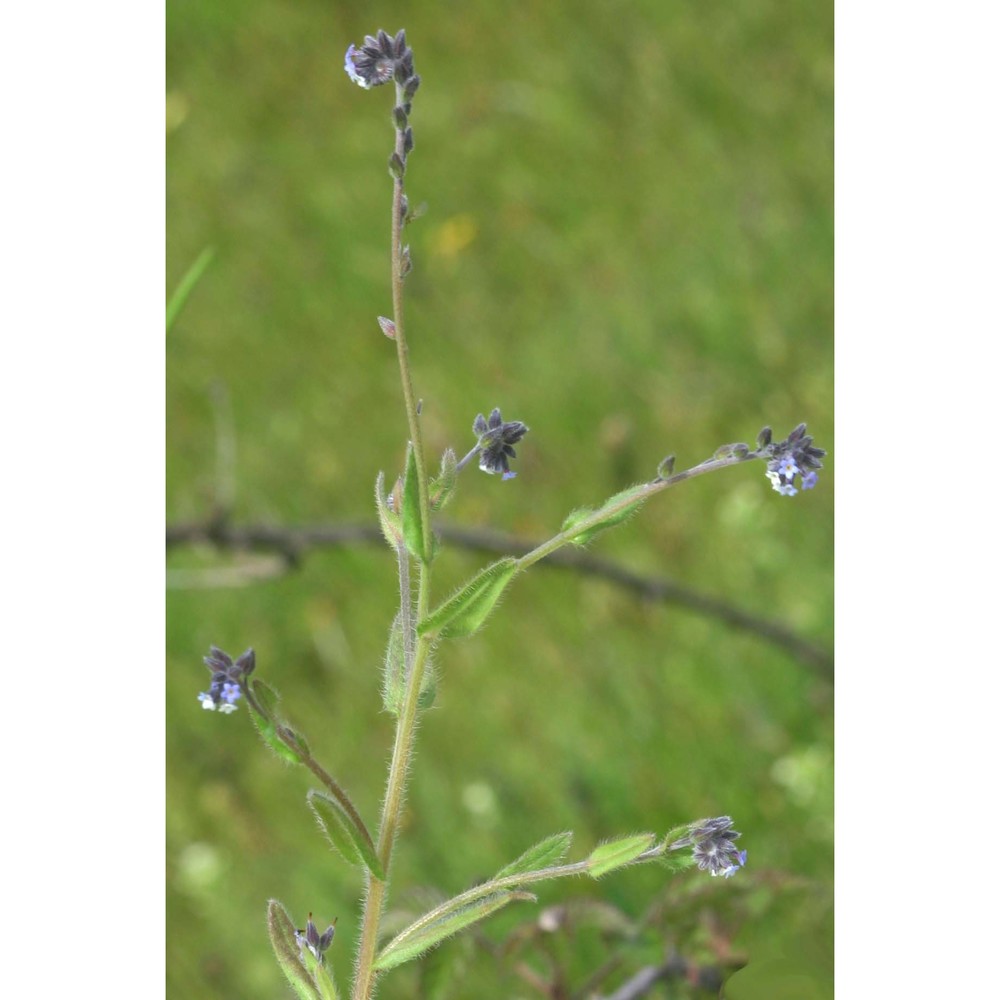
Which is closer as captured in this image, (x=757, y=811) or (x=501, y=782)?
(x=757, y=811)

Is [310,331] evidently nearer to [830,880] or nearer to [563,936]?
[830,880]

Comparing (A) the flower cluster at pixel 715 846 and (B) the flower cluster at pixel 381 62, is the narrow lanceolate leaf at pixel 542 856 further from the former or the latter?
(B) the flower cluster at pixel 381 62

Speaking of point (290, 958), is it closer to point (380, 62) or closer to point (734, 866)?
point (734, 866)

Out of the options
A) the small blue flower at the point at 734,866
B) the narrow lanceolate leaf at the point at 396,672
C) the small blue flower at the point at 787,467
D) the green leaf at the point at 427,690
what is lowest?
the small blue flower at the point at 734,866

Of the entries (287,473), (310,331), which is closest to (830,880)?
(287,473)

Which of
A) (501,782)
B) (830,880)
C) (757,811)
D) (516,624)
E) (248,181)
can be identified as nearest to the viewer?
(830,880)

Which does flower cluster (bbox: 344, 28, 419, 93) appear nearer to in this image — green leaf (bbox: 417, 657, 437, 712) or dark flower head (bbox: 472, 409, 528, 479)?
dark flower head (bbox: 472, 409, 528, 479)

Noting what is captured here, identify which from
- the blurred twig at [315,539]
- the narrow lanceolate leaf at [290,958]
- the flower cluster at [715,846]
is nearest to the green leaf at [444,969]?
the narrow lanceolate leaf at [290,958]
